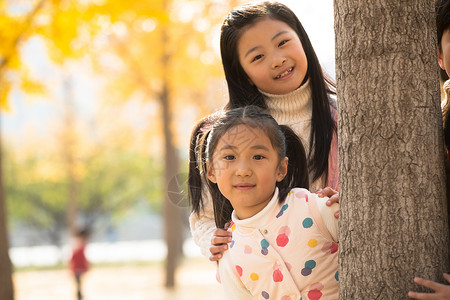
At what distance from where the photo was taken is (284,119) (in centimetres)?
264

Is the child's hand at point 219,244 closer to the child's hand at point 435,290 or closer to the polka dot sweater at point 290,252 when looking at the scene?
the polka dot sweater at point 290,252

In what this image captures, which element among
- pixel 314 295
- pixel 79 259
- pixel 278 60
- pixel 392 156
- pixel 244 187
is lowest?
pixel 79 259

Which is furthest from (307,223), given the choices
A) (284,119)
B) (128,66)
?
(128,66)

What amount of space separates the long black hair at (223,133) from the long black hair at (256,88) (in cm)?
10

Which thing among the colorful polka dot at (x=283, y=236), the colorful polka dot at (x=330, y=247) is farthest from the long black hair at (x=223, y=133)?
the colorful polka dot at (x=330, y=247)

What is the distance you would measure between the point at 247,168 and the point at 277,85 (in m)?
0.62

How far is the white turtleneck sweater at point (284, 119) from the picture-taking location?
2.59 metres

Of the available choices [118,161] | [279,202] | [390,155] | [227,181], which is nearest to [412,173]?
[390,155]

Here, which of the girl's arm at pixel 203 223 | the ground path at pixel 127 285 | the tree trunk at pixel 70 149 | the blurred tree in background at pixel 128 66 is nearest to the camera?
the girl's arm at pixel 203 223

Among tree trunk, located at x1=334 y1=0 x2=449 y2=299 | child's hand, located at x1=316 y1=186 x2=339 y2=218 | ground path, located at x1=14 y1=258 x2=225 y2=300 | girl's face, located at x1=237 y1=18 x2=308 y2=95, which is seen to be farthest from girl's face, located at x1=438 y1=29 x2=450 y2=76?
ground path, located at x1=14 y1=258 x2=225 y2=300

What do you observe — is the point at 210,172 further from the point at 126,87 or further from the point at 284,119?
the point at 126,87

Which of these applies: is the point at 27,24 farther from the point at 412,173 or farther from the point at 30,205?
the point at 30,205

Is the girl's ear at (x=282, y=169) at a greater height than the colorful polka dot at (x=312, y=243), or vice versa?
the girl's ear at (x=282, y=169)

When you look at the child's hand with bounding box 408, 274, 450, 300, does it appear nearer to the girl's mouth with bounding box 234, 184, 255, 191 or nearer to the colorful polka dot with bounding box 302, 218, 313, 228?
the colorful polka dot with bounding box 302, 218, 313, 228
